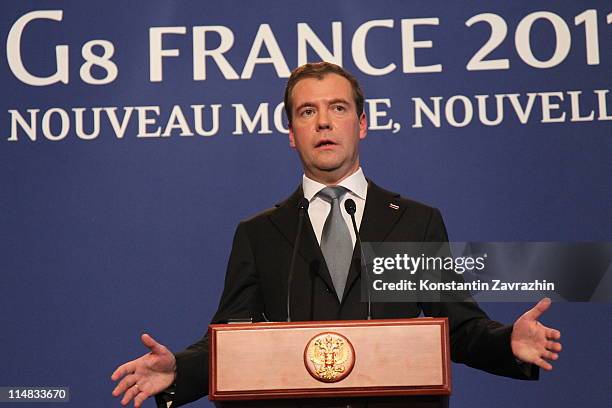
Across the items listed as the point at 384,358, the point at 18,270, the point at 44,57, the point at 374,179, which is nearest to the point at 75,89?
the point at 44,57

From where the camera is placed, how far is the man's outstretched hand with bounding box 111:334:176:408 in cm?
212

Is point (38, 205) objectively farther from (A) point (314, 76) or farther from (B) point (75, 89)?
(A) point (314, 76)

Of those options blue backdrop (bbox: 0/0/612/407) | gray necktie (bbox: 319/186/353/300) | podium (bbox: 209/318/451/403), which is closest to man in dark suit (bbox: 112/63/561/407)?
gray necktie (bbox: 319/186/353/300)

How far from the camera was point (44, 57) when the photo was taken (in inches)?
144

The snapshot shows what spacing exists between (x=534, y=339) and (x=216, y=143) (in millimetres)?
1718

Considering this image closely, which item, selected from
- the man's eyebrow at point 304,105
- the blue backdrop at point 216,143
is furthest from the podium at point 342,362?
the blue backdrop at point 216,143

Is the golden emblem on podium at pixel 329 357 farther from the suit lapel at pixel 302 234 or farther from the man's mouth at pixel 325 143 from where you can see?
the man's mouth at pixel 325 143

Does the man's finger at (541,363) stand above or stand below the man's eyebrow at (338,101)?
below

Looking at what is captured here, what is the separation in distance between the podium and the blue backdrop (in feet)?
4.59

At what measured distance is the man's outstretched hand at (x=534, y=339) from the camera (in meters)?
2.09

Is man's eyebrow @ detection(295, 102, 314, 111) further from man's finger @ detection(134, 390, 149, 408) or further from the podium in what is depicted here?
man's finger @ detection(134, 390, 149, 408)

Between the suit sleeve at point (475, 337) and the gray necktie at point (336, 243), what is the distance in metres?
0.25

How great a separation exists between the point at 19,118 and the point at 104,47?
16.4 inches

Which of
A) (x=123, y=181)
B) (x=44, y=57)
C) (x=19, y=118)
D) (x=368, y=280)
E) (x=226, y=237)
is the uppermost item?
(x=44, y=57)
